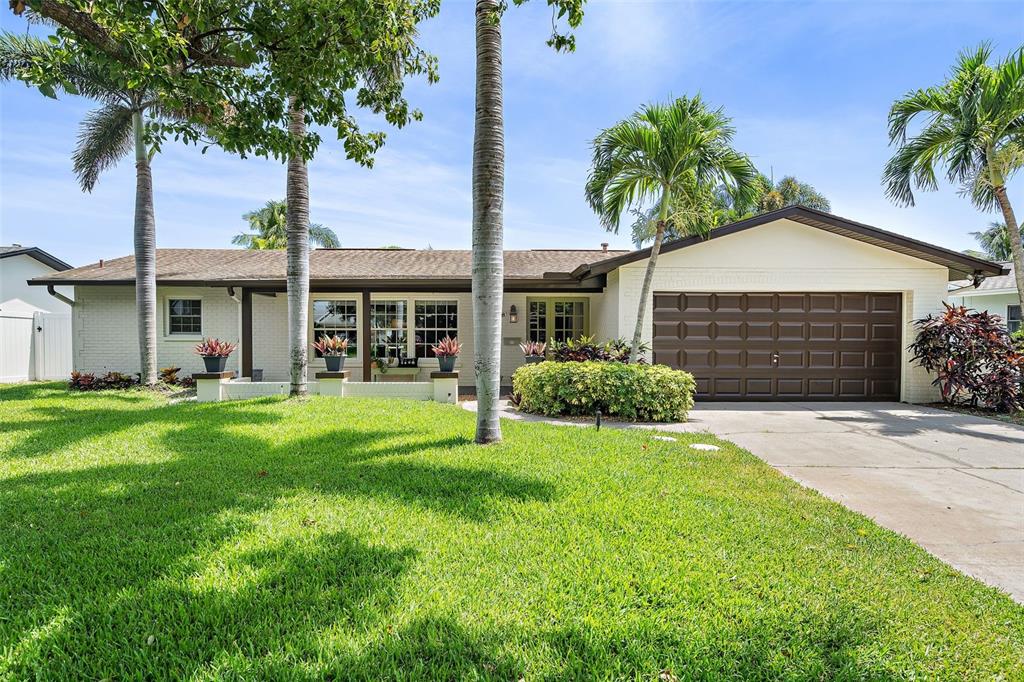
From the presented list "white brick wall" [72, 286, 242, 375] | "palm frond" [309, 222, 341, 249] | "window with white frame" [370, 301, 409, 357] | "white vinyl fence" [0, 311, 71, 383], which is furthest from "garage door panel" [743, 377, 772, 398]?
"palm frond" [309, 222, 341, 249]

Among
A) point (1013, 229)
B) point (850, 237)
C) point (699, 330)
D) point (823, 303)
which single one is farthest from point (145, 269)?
point (1013, 229)

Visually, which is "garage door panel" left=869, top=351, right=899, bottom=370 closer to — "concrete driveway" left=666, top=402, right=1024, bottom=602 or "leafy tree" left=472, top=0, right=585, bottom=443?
"concrete driveway" left=666, top=402, right=1024, bottom=602

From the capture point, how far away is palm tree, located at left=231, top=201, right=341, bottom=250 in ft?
96.1

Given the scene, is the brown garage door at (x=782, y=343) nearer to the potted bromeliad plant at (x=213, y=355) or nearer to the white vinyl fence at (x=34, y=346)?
the potted bromeliad plant at (x=213, y=355)

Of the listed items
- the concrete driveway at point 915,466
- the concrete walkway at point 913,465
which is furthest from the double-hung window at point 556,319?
the concrete driveway at point 915,466

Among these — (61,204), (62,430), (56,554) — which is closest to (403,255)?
(61,204)

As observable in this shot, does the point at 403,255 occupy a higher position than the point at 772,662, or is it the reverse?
the point at 403,255

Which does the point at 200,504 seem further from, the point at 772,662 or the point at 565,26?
the point at 565,26

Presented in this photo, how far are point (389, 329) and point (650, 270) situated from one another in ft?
25.2

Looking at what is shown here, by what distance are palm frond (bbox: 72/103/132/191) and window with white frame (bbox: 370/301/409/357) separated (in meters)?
7.46

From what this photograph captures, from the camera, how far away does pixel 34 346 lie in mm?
16609

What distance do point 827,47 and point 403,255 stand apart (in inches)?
460

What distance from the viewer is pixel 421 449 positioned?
20.2 ft

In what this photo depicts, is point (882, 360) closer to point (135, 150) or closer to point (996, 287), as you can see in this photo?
point (996, 287)
